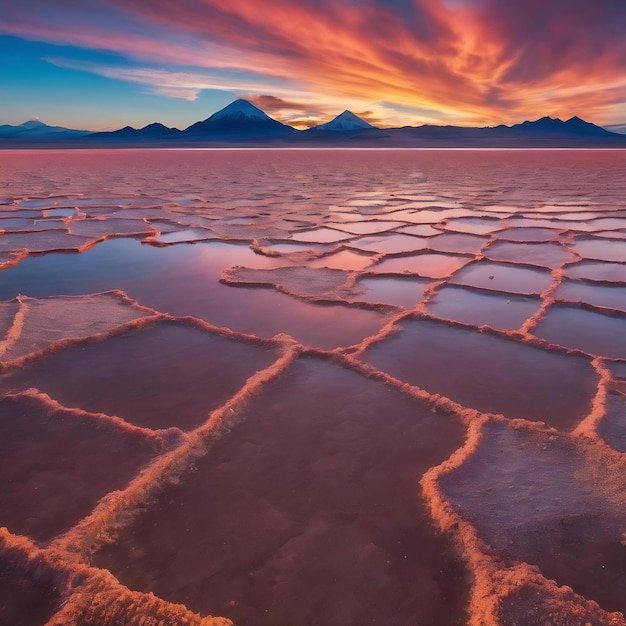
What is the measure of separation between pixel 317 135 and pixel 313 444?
327ft

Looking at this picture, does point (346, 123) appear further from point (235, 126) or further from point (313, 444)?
point (313, 444)

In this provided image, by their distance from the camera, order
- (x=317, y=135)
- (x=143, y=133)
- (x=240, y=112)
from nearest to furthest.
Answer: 1. (x=317, y=135)
2. (x=143, y=133)
3. (x=240, y=112)

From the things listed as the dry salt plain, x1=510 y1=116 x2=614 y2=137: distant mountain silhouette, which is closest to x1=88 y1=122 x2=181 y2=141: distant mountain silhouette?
x1=510 y1=116 x2=614 y2=137: distant mountain silhouette

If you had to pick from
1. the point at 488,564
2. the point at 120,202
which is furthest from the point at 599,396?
the point at 120,202

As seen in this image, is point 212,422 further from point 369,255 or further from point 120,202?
point 120,202

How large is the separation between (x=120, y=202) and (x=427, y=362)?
569 cm

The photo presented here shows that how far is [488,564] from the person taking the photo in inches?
40.2

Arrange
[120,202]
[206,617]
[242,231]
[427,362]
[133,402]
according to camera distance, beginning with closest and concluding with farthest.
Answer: [206,617] → [133,402] → [427,362] → [242,231] → [120,202]

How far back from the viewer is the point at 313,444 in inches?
56.4

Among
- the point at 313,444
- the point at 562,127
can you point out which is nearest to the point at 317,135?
the point at 562,127

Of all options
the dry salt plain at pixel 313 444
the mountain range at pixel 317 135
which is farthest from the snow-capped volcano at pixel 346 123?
the dry salt plain at pixel 313 444

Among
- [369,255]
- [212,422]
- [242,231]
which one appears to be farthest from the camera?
[242,231]

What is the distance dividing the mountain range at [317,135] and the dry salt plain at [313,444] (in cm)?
7425

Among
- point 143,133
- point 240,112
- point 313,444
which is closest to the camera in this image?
point 313,444
